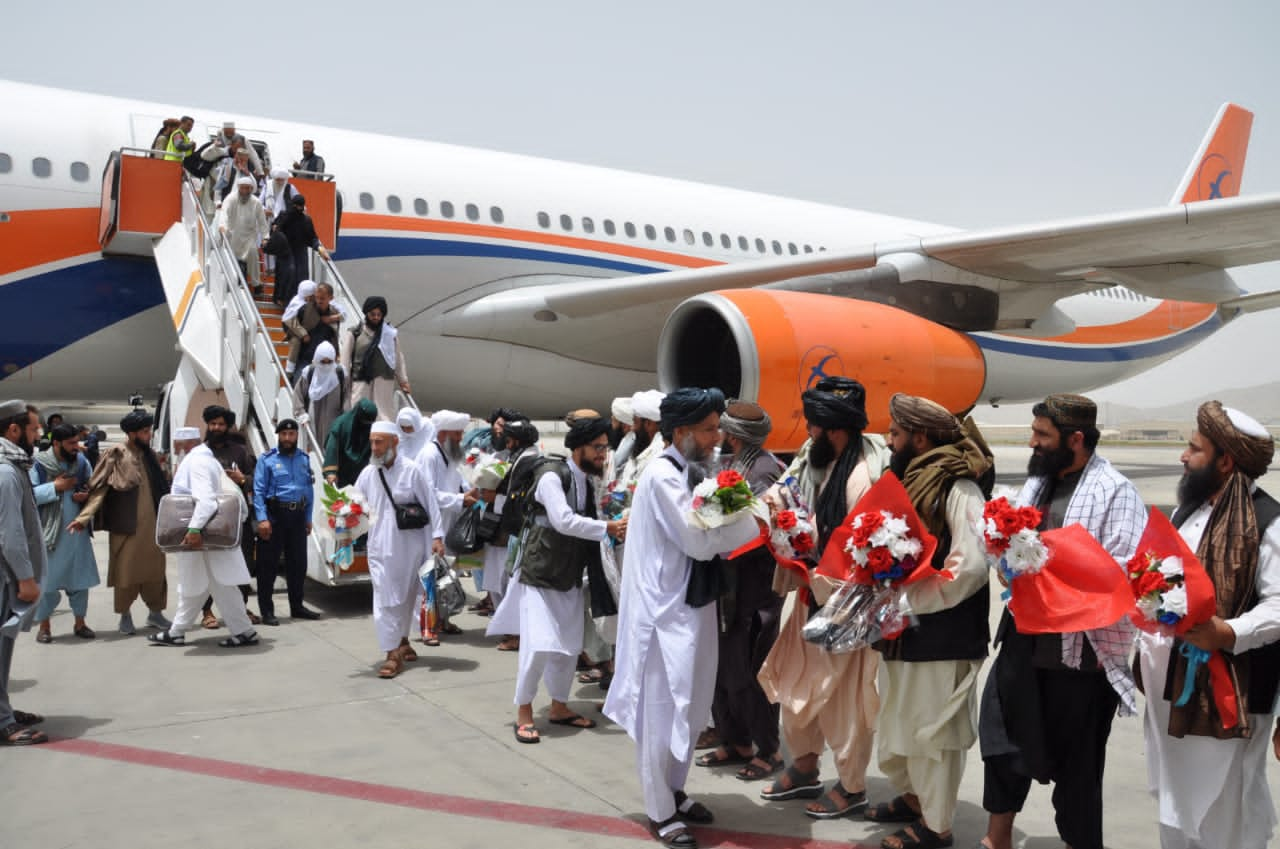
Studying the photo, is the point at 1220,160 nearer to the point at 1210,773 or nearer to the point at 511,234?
the point at 511,234

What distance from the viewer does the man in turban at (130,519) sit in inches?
248

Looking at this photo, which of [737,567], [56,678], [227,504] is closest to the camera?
[737,567]

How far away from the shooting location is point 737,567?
13.5 ft

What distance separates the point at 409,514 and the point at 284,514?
5.32ft

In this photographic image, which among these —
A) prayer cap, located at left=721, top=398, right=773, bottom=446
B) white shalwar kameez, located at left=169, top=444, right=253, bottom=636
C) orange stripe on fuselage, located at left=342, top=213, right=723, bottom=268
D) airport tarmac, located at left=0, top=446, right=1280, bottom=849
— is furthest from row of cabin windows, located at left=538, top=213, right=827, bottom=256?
prayer cap, located at left=721, top=398, right=773, bottom=446

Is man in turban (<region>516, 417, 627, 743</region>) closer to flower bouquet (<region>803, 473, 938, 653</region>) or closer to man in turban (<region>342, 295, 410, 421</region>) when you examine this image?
flower bouquet (<region>803, 473, 938, 653</region>)

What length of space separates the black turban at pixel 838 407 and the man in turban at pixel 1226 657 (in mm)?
1099

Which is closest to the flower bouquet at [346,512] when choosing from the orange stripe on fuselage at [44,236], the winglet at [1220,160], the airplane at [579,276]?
the airplane at [579,276]

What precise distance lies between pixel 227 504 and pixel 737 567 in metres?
3.38

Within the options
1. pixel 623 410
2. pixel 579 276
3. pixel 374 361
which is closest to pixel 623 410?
pixel 623 410

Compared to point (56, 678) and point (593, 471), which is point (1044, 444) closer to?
point (593, 471)

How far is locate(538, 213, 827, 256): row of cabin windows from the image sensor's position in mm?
11805

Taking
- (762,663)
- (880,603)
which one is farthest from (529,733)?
Answer: (880,603)

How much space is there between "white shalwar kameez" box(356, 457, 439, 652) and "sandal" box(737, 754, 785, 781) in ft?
7.13
